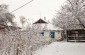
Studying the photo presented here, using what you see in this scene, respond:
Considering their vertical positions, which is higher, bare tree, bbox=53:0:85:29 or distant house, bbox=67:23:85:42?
bare tree, bbox=53:0:85:29

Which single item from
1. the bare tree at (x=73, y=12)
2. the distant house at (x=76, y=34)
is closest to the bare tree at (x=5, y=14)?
the distant house at (x=76, y=34)

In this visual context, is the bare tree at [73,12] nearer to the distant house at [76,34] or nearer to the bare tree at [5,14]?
the distant house at [76,34]

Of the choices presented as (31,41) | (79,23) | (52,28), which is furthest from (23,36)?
(52,28)

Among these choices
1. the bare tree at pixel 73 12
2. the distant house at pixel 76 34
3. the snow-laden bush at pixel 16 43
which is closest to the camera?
the snow-laden bush at pixel 16 43

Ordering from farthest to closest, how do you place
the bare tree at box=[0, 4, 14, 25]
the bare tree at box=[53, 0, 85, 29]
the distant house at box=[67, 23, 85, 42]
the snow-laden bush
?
the bare tree at box=[0, 4, 14, 25] < the distant house at box=[67, 23, 85, 42] < the bare tree at box=[53, 0, 85, 29] < the snow-laden bush

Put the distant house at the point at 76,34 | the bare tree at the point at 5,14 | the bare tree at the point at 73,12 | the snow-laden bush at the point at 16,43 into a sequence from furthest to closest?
the bare tree at the point at 5,14 → the distant house at the point at 76,34 → the bare tree at the point at 73,12 → the snow-laden bush at the point at 16,43

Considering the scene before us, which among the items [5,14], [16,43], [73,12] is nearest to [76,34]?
[73,12]

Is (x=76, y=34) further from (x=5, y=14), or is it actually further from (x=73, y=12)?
(x=5, y=14)

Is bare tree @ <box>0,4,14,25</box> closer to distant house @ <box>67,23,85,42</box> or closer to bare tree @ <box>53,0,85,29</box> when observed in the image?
distant house @ <box>67,23,85,42</box>

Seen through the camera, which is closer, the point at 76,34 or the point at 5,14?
the point at 76,34

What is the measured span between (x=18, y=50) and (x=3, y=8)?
32.3 meters

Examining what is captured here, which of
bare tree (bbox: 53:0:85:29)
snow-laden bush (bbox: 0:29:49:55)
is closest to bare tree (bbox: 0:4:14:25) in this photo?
bare tree (bbox: 53:0:85:29)

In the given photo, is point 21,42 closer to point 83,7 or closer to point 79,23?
point 83,7

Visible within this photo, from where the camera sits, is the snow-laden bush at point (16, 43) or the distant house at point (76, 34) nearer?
the snow-laden bush at point (16, 43)
